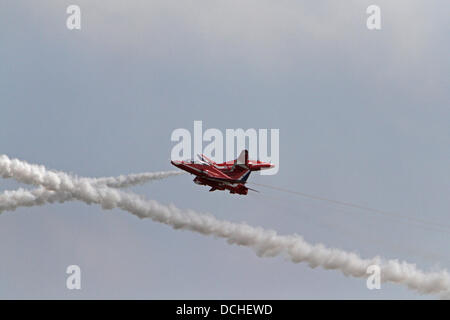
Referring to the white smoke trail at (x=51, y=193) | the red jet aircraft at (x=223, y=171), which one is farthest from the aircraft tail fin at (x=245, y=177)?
the white smoke trail at (x=51, y=193)

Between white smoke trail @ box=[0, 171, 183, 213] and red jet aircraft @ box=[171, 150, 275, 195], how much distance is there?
11.6ft

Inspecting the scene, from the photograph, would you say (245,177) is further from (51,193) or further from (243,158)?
(51,193)

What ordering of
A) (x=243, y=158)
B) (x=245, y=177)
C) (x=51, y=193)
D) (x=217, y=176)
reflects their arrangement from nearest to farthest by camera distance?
(x=217, y=176) < (x=245, y=177) < (x=243, y=158) < (x=51, y=193)

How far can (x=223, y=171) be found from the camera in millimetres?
139000

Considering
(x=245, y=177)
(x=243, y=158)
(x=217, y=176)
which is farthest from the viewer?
(x=243, y=158)

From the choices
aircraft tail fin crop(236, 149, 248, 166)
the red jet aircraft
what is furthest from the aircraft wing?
aircraft tail fin crop(236, 149, 248, 166)

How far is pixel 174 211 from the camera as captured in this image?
141750mm

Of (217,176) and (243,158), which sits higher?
(243,158)

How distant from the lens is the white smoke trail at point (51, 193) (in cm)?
14012

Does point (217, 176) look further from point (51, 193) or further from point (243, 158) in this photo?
point (51, 193)

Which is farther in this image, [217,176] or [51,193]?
[51,193]

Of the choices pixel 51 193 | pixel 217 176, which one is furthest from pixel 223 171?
pixel 51 193

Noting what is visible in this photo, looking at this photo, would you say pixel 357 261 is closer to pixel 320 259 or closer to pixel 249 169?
pixel 320 259

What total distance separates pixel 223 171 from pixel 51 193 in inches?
878
